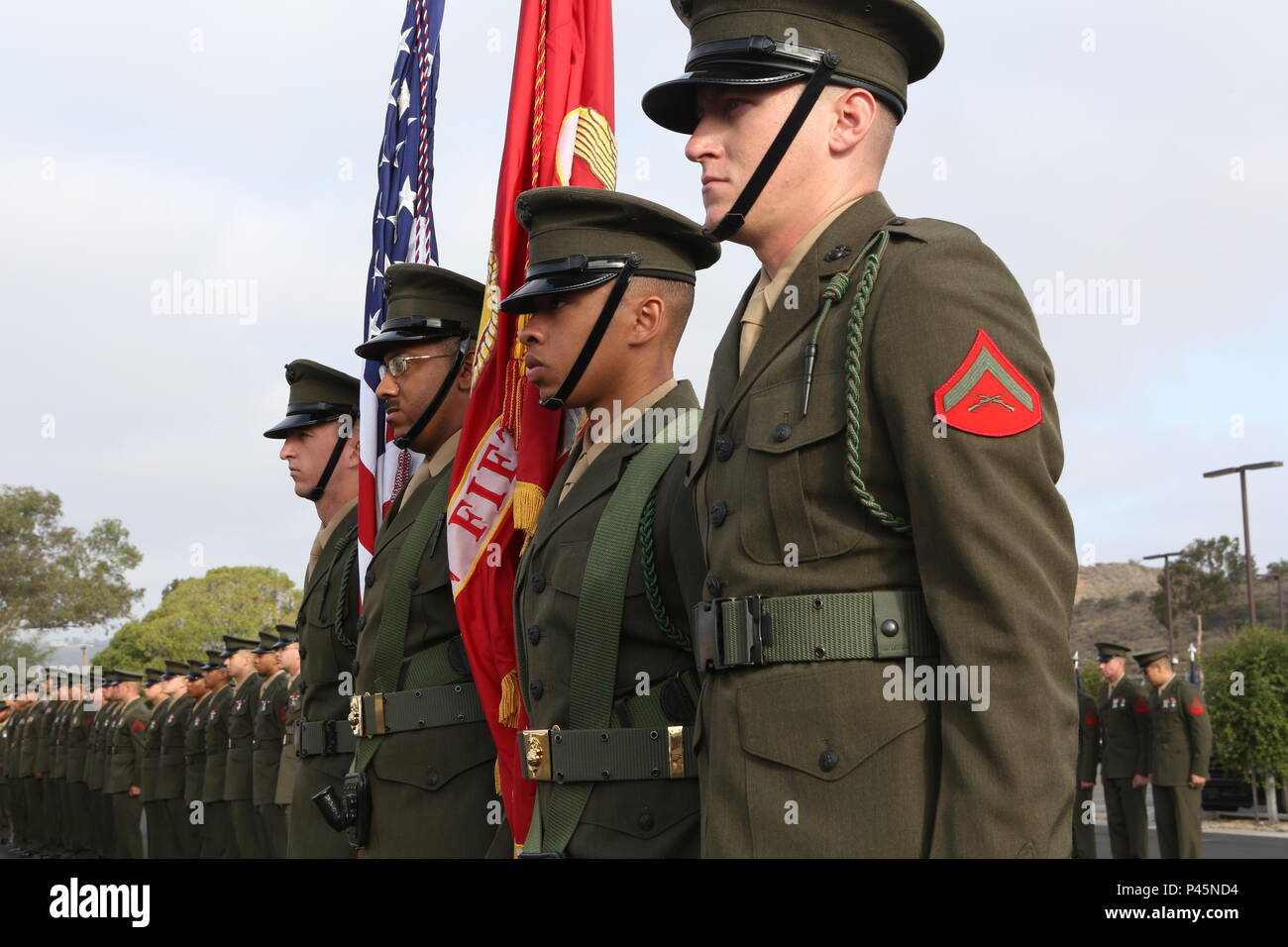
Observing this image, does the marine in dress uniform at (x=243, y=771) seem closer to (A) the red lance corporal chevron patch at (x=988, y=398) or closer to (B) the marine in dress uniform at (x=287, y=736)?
(B) the marine in dress uniform at (x=287, y=736)

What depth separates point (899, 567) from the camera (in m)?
2.50

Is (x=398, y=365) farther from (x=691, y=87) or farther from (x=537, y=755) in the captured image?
(x=691, y=87)

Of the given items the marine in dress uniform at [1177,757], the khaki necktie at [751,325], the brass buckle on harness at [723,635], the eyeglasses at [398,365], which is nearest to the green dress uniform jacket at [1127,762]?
the marine in dress uniform at [1177,757]

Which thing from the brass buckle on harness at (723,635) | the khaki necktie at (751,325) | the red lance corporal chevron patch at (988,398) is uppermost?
the khaki necktie at (751,325)

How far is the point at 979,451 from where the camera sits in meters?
2.36

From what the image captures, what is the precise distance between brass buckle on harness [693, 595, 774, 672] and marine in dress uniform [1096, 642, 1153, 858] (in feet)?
48.2

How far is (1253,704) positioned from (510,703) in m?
18.8

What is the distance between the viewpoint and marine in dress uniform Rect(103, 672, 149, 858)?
1884 cm

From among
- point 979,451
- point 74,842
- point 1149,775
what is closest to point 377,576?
point 979,451

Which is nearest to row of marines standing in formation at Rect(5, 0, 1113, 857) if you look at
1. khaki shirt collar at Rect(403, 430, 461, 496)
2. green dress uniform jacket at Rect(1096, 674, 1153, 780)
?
khaki shirt collar at Rect(403, 430, 461, 496)

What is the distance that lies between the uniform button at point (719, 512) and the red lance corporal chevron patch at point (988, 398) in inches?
19.5

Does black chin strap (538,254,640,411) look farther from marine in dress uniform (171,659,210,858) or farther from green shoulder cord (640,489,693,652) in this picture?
marine in dress uniform (171,659,210,858)

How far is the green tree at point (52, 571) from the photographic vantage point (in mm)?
58938

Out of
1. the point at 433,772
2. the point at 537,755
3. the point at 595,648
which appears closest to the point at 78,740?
the point at 433,772
